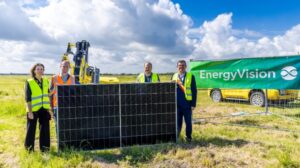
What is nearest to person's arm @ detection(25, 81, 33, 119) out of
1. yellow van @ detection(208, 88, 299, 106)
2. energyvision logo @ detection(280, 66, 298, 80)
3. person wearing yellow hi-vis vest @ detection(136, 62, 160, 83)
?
person wearing yellow hi-vis vest @ detection(136, 62, 160, 83)

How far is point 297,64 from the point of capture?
29.5ft

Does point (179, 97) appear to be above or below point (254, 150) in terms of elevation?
above

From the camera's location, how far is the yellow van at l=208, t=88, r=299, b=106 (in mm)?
11734

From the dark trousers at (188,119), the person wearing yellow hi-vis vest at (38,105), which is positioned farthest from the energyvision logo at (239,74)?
the person wearing yellow hi-vis vest at (38,105)

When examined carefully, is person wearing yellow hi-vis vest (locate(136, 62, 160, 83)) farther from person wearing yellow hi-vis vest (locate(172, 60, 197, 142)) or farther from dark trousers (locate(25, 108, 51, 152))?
dark trousers (locate(25, 108, 51, 152))

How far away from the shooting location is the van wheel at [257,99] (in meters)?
14.7

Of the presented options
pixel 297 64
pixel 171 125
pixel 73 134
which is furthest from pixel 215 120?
pixel 73 134

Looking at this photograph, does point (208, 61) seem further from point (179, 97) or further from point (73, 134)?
point (73, 134)

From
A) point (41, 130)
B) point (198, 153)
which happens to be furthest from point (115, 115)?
point (198, 153)

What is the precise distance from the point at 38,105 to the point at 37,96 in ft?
0.66

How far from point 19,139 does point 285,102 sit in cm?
939

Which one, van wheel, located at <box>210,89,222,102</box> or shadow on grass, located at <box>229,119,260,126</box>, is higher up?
van wheel, located at <box>210,89,222,102</box>

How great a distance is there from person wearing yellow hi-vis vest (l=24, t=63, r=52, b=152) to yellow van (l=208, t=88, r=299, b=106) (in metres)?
8.42

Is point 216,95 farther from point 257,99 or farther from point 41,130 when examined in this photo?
point 41,130
